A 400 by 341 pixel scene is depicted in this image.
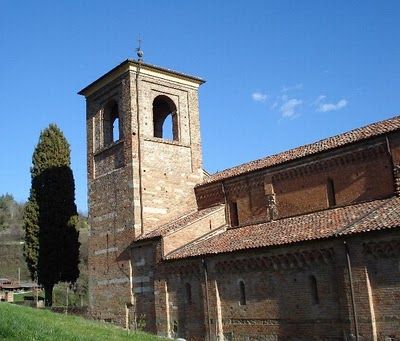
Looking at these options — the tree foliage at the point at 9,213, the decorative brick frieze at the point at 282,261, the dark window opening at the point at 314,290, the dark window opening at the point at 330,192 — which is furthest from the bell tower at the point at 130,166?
the tree foliage at the point at 9,213

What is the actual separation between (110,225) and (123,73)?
6.78m

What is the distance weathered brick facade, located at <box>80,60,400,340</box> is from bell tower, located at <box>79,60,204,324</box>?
0.18ft

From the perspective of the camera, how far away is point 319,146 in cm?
1867

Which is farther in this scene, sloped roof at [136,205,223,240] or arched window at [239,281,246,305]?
sloped roof at [136,205,223,240]

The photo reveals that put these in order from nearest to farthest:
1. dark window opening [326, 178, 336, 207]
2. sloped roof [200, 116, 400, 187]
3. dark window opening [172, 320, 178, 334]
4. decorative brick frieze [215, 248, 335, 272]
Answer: decorative brick frieze [215, 248, 335, 272]
sloped roof [200, 116, 400, 187]
dark window opening [326, 178, 336, 207]
dark window opening [172, 320, 178, 334]

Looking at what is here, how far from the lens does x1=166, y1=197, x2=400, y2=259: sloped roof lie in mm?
13812

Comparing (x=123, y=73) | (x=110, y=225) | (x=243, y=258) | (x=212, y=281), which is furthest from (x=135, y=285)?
(x=123, y=73)

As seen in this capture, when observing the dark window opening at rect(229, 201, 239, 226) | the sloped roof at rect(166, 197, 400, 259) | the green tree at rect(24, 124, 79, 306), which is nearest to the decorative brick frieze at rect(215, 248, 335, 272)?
the sloped roof at rect(166, 197, 400, 259)

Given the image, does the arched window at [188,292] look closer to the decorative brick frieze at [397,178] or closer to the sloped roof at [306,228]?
the sloped roof at [306,228]

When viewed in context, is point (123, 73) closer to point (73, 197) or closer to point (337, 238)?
point (73, 197)

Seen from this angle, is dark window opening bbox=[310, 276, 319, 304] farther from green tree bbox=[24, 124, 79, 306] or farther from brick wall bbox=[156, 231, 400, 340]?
green tree bbox=[24, 124, 79, 306]

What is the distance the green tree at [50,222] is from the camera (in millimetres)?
25594

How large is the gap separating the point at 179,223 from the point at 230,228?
2071mm

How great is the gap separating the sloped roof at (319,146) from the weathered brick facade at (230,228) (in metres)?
0.08
